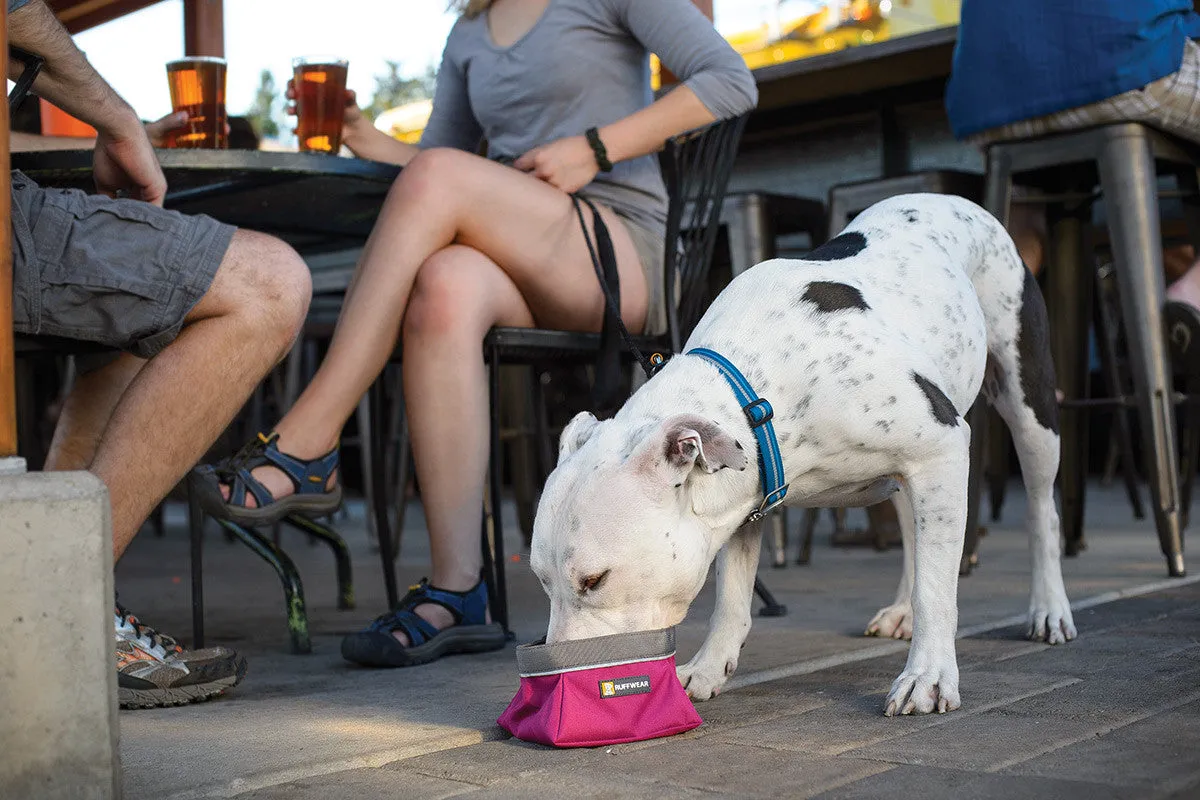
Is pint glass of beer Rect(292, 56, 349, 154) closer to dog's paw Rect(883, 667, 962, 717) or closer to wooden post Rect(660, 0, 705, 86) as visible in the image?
dog's paw Rect(883, 667, 962, 717)

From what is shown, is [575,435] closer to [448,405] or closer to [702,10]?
[448,405]

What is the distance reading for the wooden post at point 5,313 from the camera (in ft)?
4.59

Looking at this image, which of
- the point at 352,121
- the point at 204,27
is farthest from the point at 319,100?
the point at 204,27

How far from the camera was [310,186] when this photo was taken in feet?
8.64

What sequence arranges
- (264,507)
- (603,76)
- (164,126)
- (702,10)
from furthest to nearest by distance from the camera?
(702,10) < (603,76) < (164,126) < (264,507)

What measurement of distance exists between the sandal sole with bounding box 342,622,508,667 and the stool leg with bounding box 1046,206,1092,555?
Result: 80.5 inches

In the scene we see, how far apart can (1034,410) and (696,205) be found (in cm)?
85

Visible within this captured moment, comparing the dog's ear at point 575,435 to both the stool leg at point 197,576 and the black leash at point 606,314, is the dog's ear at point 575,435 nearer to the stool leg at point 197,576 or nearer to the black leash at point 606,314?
the black leash at point 606,314

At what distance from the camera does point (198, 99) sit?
8.61ft

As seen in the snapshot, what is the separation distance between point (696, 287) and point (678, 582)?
4.16 feet

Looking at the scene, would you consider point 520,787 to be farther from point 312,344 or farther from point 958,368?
point 312,344

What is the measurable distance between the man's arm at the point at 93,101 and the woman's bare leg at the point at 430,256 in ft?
1.46

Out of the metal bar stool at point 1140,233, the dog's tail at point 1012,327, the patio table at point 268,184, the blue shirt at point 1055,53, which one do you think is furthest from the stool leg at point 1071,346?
the patio table at point 268,184

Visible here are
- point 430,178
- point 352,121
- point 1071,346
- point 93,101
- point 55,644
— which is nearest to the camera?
point 55,644
